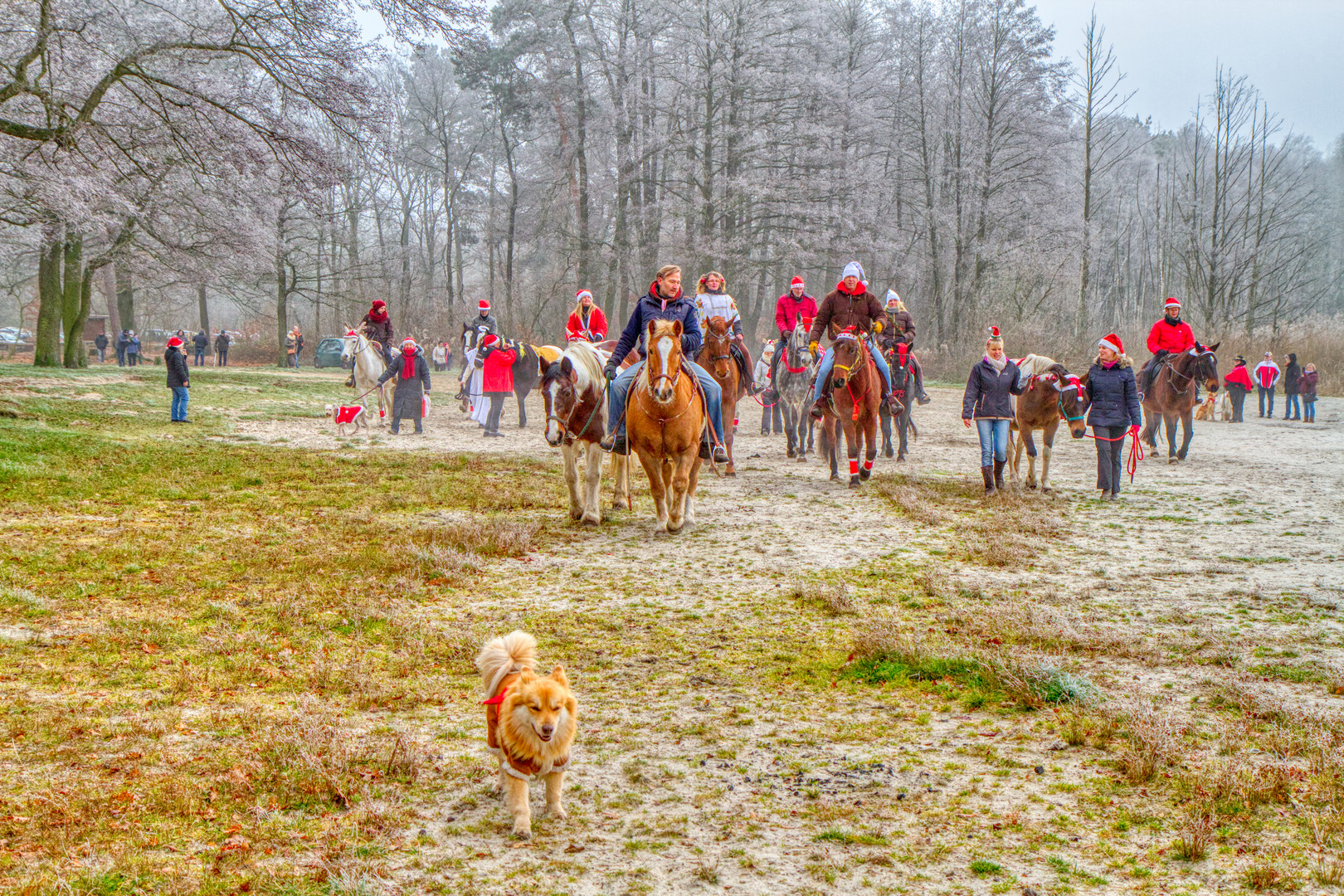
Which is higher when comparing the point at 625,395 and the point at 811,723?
the point at 625,395

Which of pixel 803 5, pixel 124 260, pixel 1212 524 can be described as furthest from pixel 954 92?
pixel 1212 524

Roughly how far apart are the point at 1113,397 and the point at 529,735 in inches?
427

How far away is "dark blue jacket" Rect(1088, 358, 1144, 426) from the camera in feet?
40.5

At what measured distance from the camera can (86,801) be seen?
3.81 m

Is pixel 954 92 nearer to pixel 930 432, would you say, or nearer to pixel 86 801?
pixel 930 432

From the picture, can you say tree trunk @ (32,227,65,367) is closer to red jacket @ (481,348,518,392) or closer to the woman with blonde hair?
red jacket @ (481,348,518,392)

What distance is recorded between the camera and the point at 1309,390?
2684cm

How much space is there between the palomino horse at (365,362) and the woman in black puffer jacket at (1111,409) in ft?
44.1

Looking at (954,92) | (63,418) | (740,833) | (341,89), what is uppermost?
(954,92)

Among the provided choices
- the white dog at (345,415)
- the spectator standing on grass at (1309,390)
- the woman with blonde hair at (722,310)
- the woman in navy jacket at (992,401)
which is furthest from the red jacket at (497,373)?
the spectator standing on grass at (1309,390)

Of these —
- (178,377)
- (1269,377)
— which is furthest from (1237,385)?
(178,377)

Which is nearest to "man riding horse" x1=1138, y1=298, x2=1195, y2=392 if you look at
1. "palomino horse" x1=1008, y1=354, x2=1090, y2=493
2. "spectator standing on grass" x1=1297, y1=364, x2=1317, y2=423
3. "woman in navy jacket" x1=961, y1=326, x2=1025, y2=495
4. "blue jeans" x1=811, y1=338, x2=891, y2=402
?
"palomino horse" x1=1008, y1=354, x2=1090, y2=493

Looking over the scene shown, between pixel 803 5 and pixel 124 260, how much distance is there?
2690cm

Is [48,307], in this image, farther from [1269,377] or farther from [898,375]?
[1269,377]
